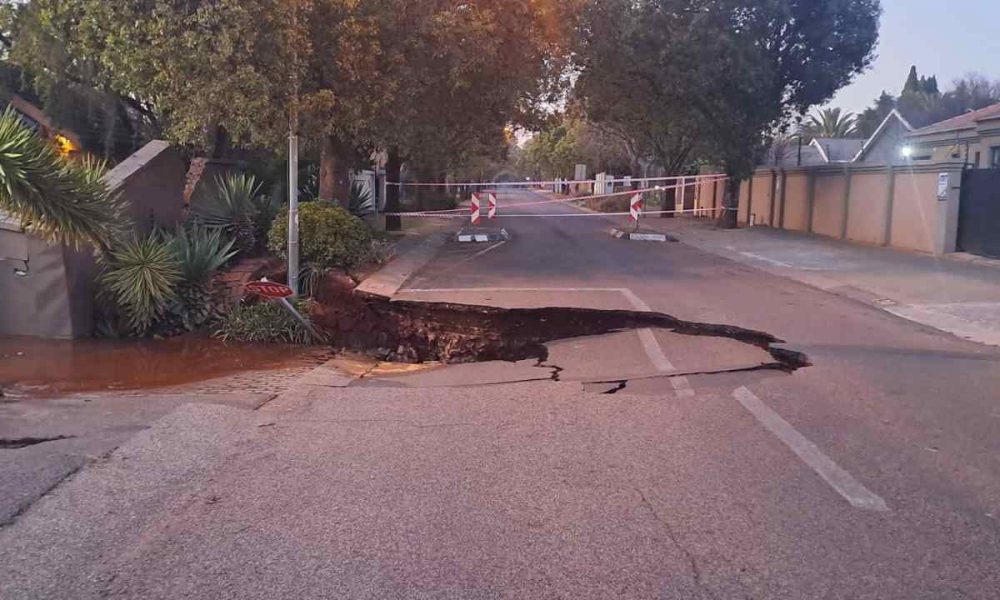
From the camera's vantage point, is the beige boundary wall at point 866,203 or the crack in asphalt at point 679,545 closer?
the crack in asphalt at point 679,545

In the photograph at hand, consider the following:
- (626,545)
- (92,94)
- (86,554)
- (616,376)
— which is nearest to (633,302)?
(616,376)

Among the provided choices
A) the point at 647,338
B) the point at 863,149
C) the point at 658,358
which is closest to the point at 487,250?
the point at 647,338

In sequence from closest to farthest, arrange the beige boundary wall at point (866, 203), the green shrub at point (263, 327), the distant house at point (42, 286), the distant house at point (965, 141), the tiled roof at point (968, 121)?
the distant house at point (42, 286) < the green shrub at point (263, 327) < the beige boundary wall at point (866, 203) < the distant house at point (965, 141) < the tiled roof at point (968, 121)

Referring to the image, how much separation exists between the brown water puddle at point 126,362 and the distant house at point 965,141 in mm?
22374

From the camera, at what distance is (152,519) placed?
5.27m

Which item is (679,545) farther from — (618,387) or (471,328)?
(471,328)

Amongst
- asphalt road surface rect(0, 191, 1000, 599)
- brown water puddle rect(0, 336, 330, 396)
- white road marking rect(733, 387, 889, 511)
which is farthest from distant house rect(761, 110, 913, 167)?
white road marking rect(733, 387, 889, 511)

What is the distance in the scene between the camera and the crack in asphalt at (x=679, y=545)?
4.46 meters

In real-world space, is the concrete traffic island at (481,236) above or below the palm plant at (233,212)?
below

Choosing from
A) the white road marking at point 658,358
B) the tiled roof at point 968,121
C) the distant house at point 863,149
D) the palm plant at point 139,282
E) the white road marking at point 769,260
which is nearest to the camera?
the white road marking at point 658,358

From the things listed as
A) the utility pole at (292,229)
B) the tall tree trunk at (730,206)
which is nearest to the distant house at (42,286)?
the utility pole at (292,229)

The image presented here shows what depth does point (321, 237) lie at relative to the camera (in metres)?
16.0

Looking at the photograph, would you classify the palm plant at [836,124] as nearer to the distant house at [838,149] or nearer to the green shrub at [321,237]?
the distant house at [838,149]

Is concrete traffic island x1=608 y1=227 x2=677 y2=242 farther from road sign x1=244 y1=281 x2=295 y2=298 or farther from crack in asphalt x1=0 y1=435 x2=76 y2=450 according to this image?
crack in asphalt x1=0 y1=435 x2=76 y2=450
